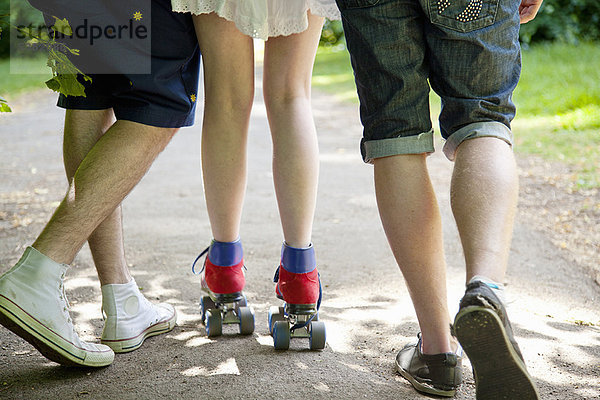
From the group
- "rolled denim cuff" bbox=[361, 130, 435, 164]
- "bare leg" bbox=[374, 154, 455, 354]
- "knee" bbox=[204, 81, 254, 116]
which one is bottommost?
"bare leg" bbox=[374, 154, 455, 354]

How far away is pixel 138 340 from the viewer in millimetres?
2369

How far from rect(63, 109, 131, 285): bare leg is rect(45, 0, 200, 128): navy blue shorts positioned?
0.14 ft

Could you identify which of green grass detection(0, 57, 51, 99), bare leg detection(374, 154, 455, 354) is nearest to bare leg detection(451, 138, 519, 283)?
bare leg detection(374, 154, 455, 354)

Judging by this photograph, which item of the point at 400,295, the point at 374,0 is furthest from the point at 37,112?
the point at 374,0

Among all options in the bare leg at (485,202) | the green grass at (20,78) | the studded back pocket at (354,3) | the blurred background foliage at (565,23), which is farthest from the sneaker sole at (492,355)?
the blurred background foliage at (565,23)

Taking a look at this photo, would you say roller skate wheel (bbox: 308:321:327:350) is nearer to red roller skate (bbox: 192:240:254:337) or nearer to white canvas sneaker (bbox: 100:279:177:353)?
red roller skate (bbox: 192:240:254:337)

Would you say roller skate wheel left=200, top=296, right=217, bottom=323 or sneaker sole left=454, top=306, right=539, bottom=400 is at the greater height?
sneaker sole left=454, top=306, right=539, bottom=400

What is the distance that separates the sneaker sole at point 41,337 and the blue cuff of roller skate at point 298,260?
0.71 metres

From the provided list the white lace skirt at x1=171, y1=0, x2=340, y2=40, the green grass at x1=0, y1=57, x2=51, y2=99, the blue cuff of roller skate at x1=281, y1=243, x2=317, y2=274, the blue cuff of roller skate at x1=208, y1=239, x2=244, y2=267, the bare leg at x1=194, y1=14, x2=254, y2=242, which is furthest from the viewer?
the green grass at x1=0, y1=57, x2=51, y2=99

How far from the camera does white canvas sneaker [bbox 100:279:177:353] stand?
7.61 feet

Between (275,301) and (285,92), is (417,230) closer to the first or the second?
(285,92)

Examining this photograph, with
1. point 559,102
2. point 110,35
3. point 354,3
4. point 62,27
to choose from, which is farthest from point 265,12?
point 559,102

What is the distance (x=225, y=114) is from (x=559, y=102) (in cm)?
801

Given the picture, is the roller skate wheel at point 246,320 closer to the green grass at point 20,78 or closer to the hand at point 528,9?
the hand at point 528,9
